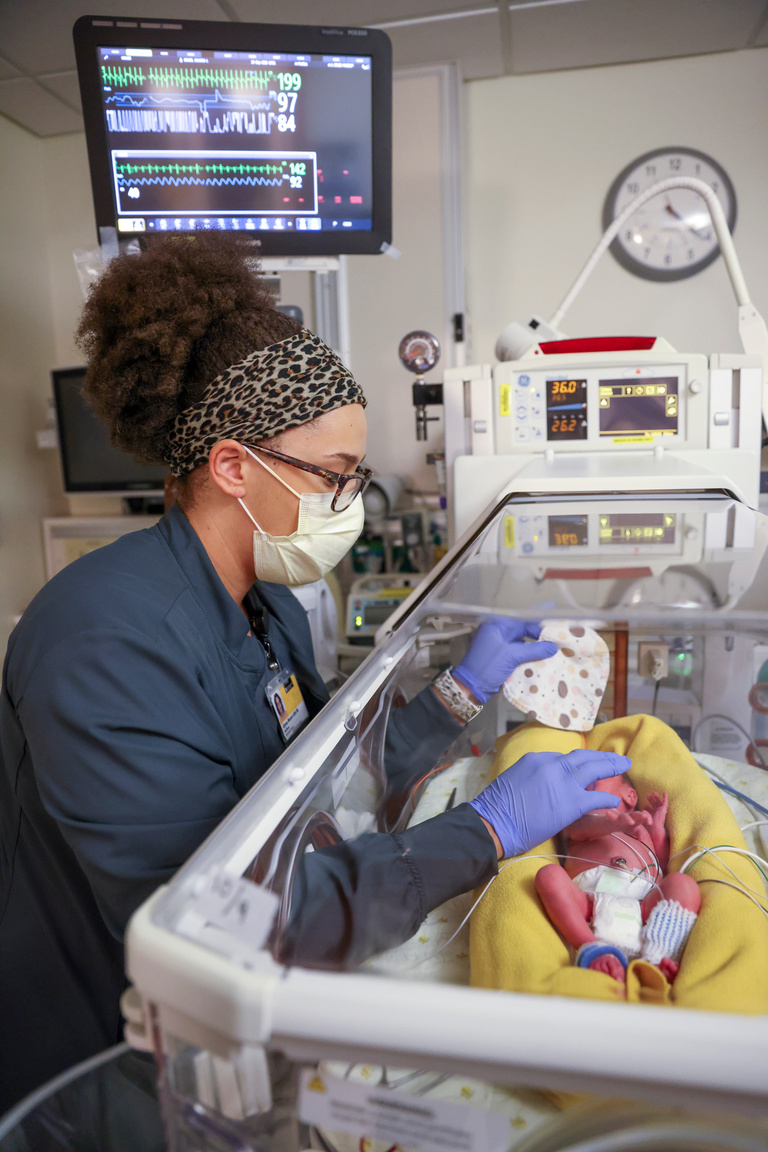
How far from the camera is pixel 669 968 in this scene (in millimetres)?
800

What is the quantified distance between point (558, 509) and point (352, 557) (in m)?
1.74

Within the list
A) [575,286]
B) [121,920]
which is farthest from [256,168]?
→ [121,920]

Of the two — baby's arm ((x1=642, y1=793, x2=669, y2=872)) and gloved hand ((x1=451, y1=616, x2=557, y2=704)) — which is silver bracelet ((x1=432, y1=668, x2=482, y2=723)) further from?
baby's arm ((x1=642, y1=793, x2=669, y2=872))

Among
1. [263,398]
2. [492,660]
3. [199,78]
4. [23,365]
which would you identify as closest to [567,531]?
[492,660]

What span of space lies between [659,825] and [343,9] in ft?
9.64

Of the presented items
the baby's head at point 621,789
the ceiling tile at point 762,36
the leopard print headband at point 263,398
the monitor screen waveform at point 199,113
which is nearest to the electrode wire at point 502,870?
the baby's head at point 621,789

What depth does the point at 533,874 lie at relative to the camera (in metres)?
1.01

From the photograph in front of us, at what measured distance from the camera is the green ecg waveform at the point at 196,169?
1877mm

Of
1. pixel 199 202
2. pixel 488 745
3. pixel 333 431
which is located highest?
pixel 199 202

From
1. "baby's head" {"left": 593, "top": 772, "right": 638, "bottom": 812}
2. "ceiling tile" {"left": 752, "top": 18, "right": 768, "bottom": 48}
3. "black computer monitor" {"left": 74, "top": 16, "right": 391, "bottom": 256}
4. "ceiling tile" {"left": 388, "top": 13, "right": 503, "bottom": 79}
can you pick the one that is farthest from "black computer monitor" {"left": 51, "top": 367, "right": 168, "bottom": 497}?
"ceiling tile" {"left": 752, "top": 18, "right": 768, "bottom": 48}

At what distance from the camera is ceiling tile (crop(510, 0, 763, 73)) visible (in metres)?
2.60

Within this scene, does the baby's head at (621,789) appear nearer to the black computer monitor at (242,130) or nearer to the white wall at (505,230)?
the black computer monitor at (242,130)

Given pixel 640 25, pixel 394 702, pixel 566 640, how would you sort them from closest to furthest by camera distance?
pixel 394 702, pixel 566 640, pixel 640 25

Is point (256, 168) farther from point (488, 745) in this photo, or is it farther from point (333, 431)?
point (488, 745)
